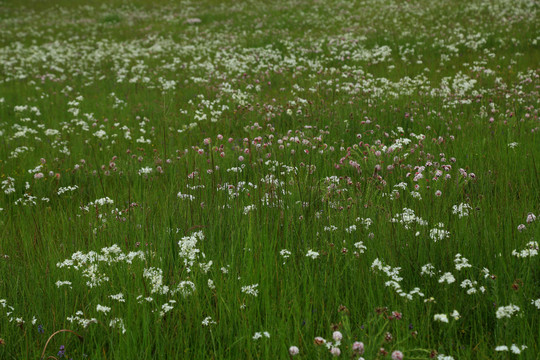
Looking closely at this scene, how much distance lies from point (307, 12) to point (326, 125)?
52.8 feet

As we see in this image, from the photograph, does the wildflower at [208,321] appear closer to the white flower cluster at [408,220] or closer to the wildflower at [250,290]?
the wildflower at [250,290]

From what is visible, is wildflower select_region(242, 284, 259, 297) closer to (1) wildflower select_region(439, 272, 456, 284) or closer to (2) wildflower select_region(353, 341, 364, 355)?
→ (2) wildflower select_region(353, 341, 364, 355)

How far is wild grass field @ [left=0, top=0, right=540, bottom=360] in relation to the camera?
2613mm

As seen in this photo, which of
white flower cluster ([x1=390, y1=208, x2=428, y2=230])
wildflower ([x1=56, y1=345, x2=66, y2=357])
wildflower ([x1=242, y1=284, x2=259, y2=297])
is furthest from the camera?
white flower cluster ([x1=390, y1=208, x2=428, y2=230])

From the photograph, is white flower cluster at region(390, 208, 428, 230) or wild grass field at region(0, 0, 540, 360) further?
white flower cluster at region(390, 208, 428, 230)

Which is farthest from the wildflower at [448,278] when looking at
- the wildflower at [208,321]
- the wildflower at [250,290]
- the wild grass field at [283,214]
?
the wildflower at [208,321]

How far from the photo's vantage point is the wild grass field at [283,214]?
8.57ft

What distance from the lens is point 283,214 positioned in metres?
3.83

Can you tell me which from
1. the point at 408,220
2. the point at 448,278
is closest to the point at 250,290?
the point at 448,278

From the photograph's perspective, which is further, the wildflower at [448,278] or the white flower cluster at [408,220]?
the white flower cluster at [408,220]

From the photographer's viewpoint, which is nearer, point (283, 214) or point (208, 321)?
point (208, 321)

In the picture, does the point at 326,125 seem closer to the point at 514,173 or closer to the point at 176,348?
the point at 514,173

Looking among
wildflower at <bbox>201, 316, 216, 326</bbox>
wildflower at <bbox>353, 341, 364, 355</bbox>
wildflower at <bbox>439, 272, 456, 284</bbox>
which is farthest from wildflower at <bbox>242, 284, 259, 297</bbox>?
wildflower at <bbox>439, 272, 456, 284</bbox>

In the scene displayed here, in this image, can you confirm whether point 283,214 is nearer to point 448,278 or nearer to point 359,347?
point 448,278
